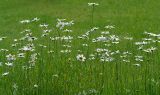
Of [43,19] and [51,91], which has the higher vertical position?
[51,91]

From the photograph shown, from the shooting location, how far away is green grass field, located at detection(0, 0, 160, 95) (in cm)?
877

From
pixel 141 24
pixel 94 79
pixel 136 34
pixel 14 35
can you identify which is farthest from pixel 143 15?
pixel 94 79

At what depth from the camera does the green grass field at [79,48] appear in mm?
8773

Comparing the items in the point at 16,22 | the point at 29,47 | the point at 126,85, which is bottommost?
the point at 16,22

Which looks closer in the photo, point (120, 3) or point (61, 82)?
point (61, 82)

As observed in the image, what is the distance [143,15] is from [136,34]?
12.9ft

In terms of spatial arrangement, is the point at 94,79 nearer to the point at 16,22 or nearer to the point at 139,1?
the point at 16,22

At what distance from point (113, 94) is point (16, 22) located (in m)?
17.4

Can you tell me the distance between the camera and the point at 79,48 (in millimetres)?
15688

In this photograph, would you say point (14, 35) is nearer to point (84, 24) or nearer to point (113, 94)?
point (84, 24)

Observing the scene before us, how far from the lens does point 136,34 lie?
68.0ft

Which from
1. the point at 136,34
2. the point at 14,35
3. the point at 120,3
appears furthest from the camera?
the point at 120,3

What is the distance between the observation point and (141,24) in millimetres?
22719

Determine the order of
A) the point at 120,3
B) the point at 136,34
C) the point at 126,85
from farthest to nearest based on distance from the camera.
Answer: the point at 120,3 < the point at 136,34 < the point at 126,85
